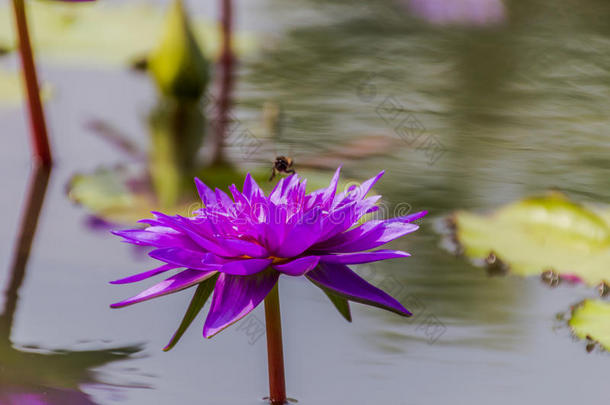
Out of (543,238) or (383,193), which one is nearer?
(543,238)

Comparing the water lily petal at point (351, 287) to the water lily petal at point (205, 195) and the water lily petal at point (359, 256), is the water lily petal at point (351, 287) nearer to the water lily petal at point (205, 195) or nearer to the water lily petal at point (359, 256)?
the water lily petal at point (359, 256)

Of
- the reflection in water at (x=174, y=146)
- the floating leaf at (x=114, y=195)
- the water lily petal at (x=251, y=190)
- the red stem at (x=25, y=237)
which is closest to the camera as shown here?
the water lily petal at (x=251, y=190)

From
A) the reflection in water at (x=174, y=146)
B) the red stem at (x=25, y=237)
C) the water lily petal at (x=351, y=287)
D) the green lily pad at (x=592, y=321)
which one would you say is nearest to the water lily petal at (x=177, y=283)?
the water lily petal at (x=351, y=287)

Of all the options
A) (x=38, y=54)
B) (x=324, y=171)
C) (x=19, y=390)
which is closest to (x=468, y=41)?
(x=324, y=171)

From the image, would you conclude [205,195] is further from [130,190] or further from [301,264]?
[130,190]

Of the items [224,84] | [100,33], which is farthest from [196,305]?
[100,33]

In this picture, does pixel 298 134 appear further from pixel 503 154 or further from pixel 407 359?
pixel 407 359

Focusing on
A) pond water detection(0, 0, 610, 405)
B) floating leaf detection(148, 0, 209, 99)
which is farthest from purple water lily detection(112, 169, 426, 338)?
floating leaf detection(148, 0, 209, 99)
